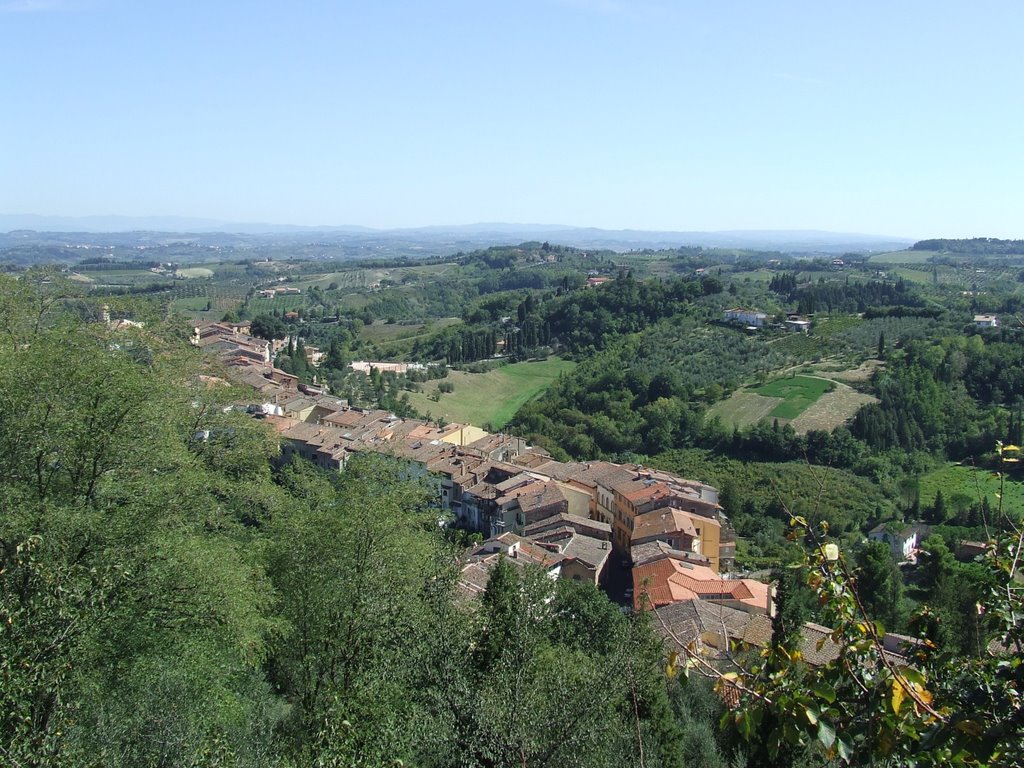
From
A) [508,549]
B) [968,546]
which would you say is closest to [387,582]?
[508,549]

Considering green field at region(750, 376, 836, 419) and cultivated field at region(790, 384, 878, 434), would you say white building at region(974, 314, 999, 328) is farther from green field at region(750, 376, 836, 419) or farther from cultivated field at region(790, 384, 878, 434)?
cultivated field at region(790, 384, 878, 434)

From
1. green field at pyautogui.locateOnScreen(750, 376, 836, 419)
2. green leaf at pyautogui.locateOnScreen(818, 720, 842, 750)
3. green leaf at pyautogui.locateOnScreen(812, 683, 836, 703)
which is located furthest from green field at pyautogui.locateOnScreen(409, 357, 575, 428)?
green leaf at pyautogui.locateOnScreen(818, 720, 842, 750)

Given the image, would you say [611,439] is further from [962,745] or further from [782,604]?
[962,745]

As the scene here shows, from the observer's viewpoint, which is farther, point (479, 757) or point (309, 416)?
point (309, 416)

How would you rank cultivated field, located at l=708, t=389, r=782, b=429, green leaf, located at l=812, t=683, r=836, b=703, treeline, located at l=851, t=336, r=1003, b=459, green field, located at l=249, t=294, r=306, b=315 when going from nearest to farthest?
green leaf, located at l=812, t=683, r=836, b=703 < treeline, located at l=851, t=336, r=1003, b=459 < cultivated field, located at l=708, t=389, r=782, b=429 < green field, located at l=249, t=294, r=306, b=315

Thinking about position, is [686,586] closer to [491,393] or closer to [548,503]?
[548,503]
